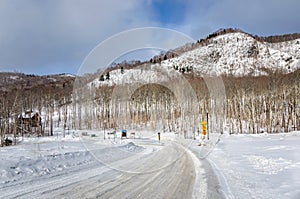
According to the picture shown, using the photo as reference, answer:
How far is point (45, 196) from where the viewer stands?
5738mm

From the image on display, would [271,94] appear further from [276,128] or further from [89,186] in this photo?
[89,186]

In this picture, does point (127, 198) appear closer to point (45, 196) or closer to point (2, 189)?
point (45, 196)

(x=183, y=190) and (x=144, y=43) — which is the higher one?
(x=144, y=43)

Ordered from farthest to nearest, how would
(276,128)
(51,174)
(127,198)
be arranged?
(276,128) → (51,174) → (127,198)

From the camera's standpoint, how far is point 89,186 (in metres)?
6.79

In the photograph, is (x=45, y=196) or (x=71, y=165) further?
(x=71, y=165)

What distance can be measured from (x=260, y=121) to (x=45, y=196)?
48.1m

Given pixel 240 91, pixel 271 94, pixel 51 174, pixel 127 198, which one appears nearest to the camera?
pixel 127 198

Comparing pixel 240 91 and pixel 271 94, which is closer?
pixel 271 94

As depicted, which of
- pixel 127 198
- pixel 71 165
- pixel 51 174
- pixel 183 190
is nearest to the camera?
pixel 127 198

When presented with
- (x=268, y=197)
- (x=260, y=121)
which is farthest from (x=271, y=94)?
(x=268, y=197)

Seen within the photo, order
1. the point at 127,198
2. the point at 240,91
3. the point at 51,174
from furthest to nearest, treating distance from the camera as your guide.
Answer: the point at 240,91, the point at 51,174, the point at 127,198

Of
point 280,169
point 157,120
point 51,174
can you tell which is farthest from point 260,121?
point 51,174

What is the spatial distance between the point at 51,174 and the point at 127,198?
4.18 meters
